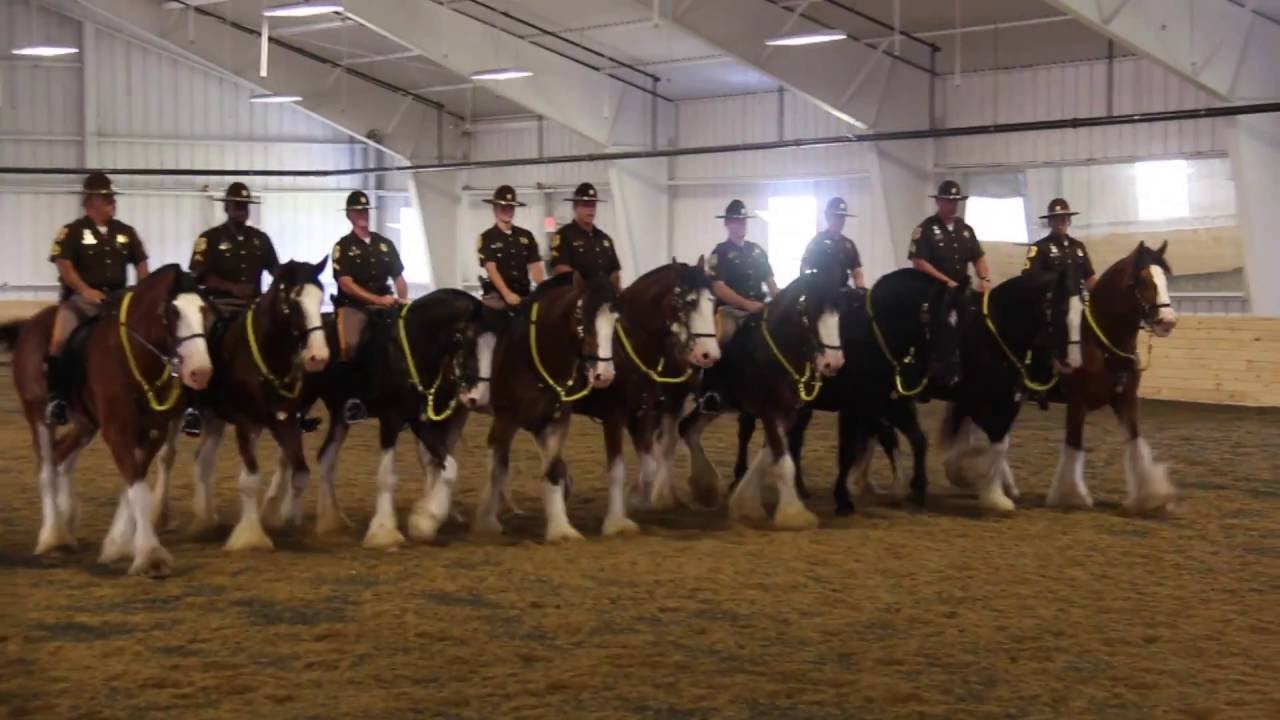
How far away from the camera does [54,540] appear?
29.6 ft

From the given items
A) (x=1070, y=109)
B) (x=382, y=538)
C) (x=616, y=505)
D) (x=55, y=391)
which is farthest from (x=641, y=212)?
(x=55, y=391)

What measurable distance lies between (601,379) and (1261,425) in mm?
10469

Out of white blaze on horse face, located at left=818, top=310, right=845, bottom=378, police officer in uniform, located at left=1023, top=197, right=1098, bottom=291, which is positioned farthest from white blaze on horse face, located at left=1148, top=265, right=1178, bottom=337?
Result: white blaze on horse face, located at left=818, top=310, right=845, bottom=378

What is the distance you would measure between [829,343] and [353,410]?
3.06 meters

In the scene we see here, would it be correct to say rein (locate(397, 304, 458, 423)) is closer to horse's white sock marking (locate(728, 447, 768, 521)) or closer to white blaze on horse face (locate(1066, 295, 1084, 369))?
horse's white sock marking (locate(728, 447, 768, 521))

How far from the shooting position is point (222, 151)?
34.0 metres

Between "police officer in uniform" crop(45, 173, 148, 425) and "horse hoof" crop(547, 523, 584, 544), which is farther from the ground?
"police officer in uniform" crop(45, 173, 148, 425)

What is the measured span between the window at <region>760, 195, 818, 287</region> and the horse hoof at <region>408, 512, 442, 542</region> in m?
17.3

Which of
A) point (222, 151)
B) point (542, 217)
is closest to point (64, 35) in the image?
point (222, 151)

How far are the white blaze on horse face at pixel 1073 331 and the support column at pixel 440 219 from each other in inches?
914

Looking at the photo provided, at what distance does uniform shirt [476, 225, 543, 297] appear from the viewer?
10195 mm

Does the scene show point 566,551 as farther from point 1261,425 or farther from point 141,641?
point 1261,425

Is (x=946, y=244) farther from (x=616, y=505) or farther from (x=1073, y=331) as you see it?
(x=616, y=505)

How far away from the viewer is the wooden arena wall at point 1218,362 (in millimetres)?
18156
